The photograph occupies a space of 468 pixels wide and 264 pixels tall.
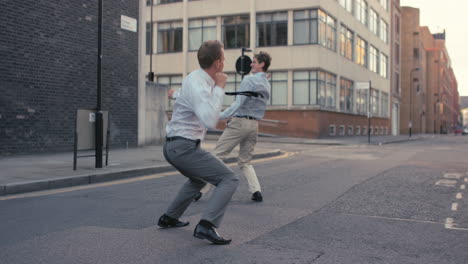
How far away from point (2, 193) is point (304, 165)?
23.2ft

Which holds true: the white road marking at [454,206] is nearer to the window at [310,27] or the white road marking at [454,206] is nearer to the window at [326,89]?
the window at [326,89]

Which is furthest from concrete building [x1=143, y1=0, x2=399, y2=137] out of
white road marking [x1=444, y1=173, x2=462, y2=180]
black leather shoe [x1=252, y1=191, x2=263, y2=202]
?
black leather shoe [x1=252, y1=191, x2=263, y2=202]

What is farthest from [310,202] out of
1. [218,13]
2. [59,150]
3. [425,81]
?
[425,81]

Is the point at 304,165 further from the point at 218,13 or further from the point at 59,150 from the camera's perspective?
the point at 218,13

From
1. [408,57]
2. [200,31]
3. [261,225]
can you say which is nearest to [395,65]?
[408,57]

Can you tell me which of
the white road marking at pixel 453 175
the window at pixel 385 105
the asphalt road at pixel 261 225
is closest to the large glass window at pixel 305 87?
the window at pixel 385 105

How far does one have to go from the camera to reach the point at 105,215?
18.4ft

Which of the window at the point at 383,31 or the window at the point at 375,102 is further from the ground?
the window at the point at 383,31

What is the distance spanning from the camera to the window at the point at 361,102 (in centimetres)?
4295

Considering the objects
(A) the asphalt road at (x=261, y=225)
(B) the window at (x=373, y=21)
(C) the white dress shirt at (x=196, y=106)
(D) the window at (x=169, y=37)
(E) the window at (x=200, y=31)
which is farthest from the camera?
(B) the window at (x=373, y=21)

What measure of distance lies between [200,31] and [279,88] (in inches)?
304

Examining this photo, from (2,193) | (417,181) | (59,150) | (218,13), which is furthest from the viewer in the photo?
(218,13)

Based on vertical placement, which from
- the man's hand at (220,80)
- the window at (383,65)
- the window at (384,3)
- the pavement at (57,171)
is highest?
the window at (384,3)

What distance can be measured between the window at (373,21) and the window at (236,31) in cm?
1723
